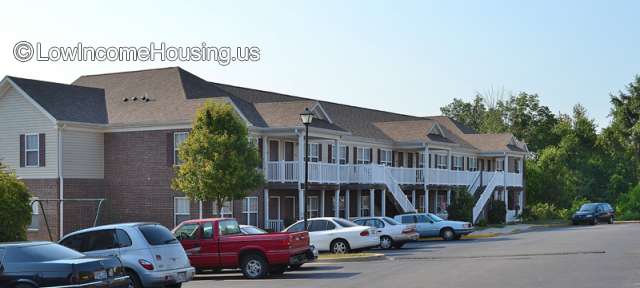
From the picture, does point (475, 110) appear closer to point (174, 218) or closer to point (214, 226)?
point (174, 218)

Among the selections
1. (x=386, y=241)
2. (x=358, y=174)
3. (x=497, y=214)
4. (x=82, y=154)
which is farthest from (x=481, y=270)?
(x=497, y=214)

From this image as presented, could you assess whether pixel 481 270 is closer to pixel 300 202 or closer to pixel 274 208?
pixel 300 202

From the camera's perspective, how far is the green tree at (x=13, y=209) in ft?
80.2

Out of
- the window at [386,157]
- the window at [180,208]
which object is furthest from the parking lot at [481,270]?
the window at [386,157]

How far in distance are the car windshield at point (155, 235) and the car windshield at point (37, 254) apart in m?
2.55

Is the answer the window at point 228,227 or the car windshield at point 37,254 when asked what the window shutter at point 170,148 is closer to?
the window at point 228,227

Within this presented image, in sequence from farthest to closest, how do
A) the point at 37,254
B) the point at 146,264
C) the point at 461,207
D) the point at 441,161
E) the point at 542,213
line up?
1. the point at 542,213
2. the point at 441,161
3. the point at 461,207
4. the point at 146,264
5. the point at 37,254

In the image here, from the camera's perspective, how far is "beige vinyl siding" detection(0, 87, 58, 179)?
37062mm

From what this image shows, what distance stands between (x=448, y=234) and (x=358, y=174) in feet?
22.9

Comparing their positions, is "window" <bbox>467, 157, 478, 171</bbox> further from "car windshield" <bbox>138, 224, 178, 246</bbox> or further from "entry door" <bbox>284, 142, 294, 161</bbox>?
"car windshield" <bbox>138, 224, 178, 246</bbox>

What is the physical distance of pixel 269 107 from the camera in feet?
132

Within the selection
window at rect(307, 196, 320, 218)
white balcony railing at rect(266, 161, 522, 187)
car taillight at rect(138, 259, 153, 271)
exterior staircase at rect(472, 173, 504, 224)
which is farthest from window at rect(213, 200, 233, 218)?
exterior staircase at rect(472, 173, 504, 224)

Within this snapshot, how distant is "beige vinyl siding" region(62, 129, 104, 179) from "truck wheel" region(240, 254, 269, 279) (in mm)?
17306

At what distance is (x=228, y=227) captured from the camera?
2312 cm
